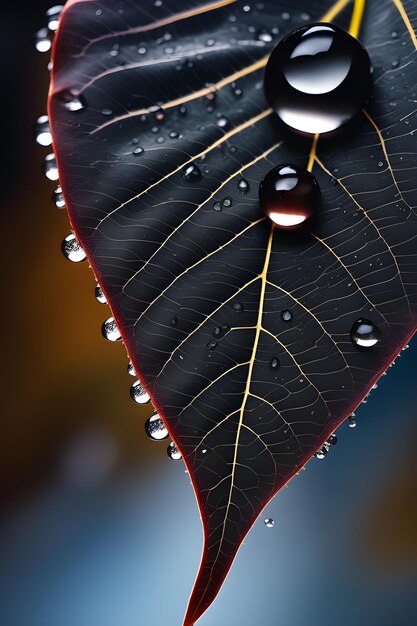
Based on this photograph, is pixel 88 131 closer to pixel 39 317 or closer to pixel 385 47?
pixel 385 47

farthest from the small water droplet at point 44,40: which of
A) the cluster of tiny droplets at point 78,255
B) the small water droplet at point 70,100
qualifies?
the small water droplet at point 70,100

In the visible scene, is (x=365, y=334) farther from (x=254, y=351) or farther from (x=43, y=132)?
(x=43, y=132)

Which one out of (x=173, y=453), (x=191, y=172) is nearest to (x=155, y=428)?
(x=173, y=453)

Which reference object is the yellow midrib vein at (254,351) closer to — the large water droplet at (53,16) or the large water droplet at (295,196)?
the large water droplet at (295,196)

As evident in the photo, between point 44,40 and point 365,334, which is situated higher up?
point 44,40

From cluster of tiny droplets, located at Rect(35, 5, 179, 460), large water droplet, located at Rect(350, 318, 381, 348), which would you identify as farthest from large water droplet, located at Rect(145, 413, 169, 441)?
large water droplet, located at Rect(350, 318, 381, 348)

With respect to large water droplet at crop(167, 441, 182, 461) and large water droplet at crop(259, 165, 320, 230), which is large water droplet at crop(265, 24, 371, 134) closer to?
large water droplet at crop(259, 165, 320, 230)
